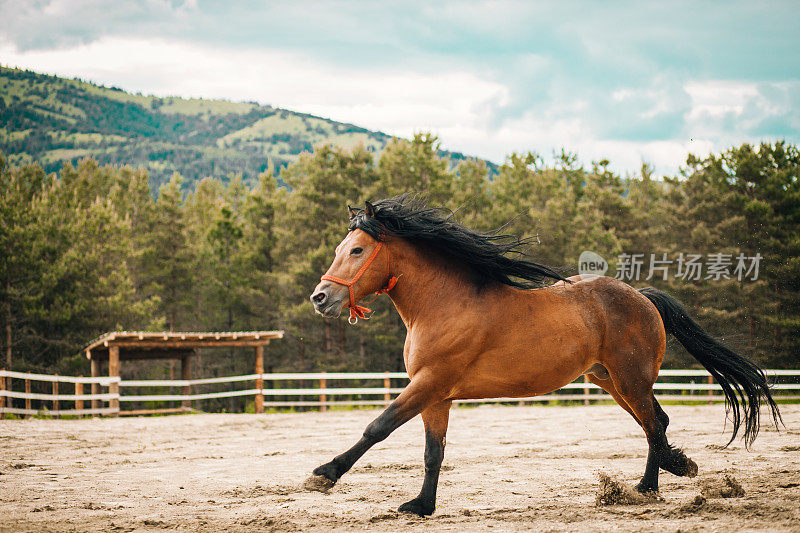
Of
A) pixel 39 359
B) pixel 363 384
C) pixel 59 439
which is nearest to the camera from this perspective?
pixel 59 439

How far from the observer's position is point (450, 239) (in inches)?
195

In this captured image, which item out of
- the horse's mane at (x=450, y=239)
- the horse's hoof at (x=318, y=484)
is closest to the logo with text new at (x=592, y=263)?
the horse's mane at (x=450, y=239)

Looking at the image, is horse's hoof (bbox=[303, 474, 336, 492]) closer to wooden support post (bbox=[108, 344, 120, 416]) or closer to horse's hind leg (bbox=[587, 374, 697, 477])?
horse's hind leg (bbox=[587, 374, 697, 477])

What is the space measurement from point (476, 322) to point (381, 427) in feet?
3.40

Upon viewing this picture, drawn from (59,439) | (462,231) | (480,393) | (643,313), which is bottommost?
(59,439)

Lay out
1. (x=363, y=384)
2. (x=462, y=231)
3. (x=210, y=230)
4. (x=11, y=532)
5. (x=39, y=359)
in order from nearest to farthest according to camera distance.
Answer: (x=11, y=532), (x=462, y=231), (x=39, y=359), (x=363, y=384), (x=210, y=230)

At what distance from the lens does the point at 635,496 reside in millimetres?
5055

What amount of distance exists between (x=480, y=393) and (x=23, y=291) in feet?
85.5

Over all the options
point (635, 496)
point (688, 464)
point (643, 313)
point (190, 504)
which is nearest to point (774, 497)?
point (688, 464)

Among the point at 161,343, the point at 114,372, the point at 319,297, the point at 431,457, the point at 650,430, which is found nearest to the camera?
the point at 319,297

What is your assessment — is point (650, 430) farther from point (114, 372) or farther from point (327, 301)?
point (114, 372)

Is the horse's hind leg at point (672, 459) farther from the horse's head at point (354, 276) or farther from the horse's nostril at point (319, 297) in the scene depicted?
the horse's nostril at point (319, 297)

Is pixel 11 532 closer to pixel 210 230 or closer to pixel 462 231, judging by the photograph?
pixel 462 231

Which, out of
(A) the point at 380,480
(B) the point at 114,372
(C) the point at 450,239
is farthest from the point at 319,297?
(B) the point at 114,372
